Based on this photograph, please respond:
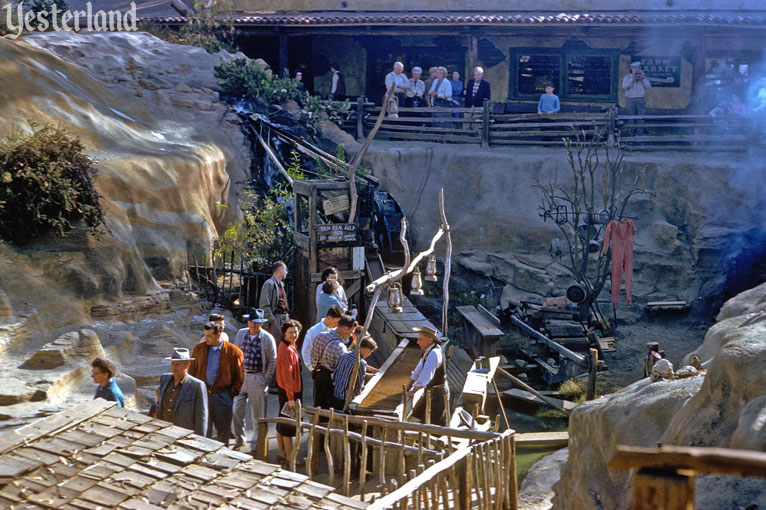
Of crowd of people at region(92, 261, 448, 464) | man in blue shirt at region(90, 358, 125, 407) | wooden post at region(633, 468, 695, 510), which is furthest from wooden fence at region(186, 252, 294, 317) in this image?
wooden post at region(633, 468, 695, 510)

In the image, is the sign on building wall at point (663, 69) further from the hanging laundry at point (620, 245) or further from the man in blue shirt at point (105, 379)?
the man in blue shirt at point (105, 379)

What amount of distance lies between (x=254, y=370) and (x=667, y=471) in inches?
251

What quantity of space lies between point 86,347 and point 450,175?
1036cm

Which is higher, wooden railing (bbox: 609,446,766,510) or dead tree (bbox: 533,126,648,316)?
wooden railing (bbox: 609,446,766,510)

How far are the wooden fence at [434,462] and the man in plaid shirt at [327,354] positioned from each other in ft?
3.58

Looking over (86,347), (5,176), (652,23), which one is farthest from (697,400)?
(652,23)

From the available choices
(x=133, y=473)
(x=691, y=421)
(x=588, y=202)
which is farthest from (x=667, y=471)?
(x=588, y=202)

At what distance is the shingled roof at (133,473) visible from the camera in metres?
4.73

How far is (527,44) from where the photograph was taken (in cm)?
2147

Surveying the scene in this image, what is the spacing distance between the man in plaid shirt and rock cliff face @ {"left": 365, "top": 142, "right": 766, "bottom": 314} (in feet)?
28.2

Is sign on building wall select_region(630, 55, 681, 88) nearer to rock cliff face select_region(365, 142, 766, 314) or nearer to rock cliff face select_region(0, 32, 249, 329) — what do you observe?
rock cliff face select_region(365, 142, 766, 314)

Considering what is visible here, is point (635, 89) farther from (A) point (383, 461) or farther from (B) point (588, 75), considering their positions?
(A) point (383, 461)

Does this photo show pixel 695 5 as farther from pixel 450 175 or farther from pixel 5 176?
pixel 5 176

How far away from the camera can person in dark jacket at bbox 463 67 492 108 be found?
19188mm
